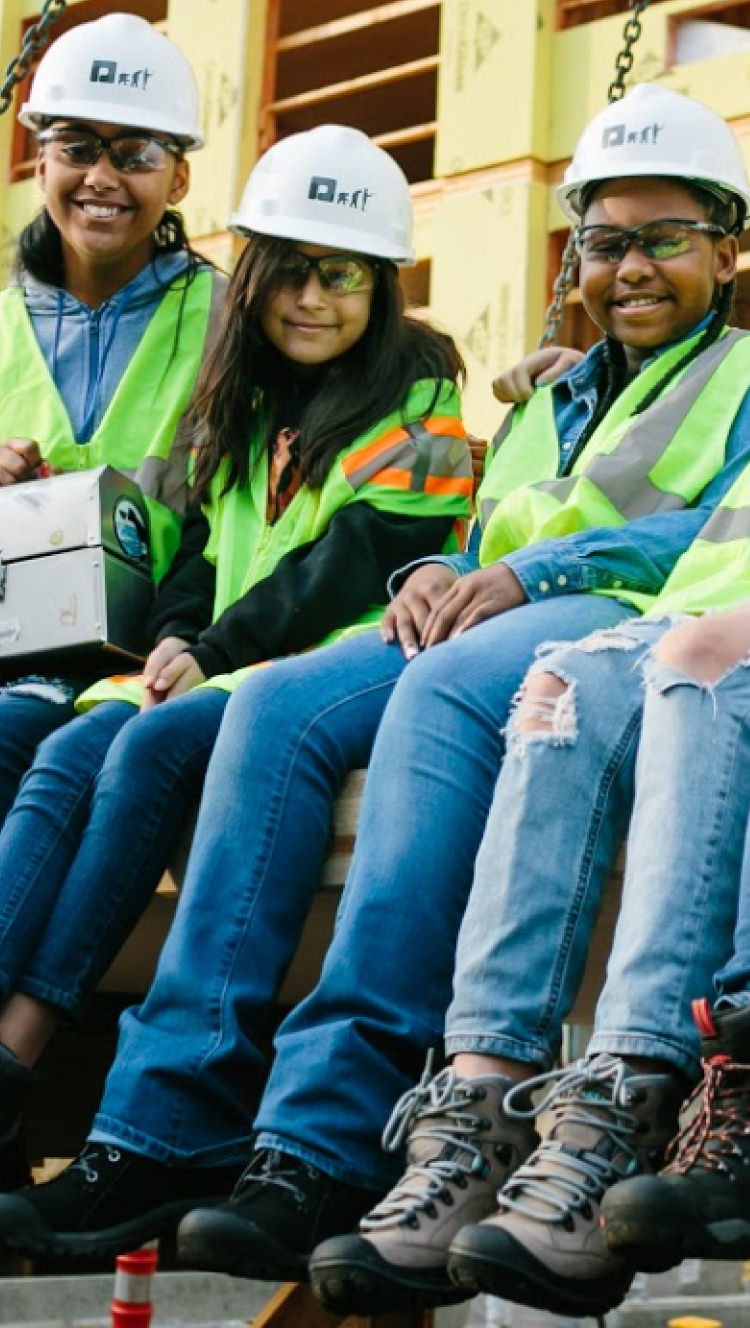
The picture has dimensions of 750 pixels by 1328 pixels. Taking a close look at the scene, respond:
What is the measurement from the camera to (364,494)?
14.1ft

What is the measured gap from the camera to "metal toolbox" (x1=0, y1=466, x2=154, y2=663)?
4.45 metres


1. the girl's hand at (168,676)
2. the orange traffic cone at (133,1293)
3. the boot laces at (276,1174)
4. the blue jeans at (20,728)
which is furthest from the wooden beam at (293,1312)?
the boot laces at (276,1174)

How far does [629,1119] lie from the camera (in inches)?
116

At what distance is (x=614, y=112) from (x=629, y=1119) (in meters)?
1.97

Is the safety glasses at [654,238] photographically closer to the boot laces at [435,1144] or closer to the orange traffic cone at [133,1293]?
the boot laces at [435,1144]

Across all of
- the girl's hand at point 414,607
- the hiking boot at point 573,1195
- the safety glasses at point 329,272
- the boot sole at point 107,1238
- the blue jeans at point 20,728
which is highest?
the safety glasses at point 329,272

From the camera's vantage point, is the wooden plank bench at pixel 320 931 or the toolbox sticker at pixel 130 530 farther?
the toolbox sticker at pixel 130 530

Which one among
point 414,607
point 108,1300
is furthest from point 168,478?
point 108,1300

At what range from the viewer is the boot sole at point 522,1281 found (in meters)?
2.82

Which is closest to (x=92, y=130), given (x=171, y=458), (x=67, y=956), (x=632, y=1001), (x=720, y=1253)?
(x=171, y=458)

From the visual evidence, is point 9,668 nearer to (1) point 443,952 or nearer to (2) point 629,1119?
(1) point 443,952

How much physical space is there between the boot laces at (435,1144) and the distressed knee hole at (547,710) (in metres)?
0.47

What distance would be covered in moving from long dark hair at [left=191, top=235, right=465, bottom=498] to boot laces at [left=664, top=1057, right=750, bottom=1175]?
1811 millimetres

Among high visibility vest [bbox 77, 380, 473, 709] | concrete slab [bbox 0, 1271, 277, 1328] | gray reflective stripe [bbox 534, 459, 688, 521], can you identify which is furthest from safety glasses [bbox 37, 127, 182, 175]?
concrete slab [bbox 0, 1271, 277, 1328]
